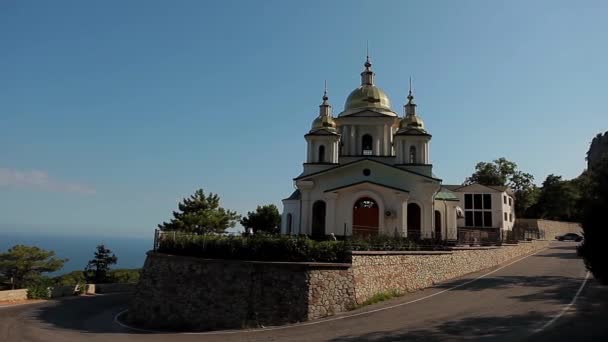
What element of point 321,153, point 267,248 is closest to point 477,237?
point 321,153

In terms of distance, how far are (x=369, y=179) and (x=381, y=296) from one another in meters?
11.6

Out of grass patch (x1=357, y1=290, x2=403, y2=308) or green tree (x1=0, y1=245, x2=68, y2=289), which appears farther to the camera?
green tree (x1=0, y1=245, x2=68, y2=289)

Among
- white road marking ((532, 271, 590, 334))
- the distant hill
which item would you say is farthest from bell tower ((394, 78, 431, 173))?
the distant hill

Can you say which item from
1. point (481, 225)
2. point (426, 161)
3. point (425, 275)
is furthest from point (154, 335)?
point (481, 225)

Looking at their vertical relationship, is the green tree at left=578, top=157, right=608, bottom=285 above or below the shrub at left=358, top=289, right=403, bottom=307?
above

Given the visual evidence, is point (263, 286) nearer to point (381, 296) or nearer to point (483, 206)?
point (381, 296)

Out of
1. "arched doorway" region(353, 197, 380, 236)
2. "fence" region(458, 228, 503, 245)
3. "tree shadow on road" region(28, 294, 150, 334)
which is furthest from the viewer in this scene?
"arched doorway" region(353, 197, 380, 236)

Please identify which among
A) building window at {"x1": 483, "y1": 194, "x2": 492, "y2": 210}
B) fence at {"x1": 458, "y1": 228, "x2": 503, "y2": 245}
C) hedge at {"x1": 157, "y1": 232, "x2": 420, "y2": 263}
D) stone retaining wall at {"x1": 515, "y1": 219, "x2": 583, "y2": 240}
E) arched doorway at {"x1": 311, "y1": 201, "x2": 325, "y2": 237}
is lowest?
hedge at {"x1": 157, "y1": 232, "x2": 420, "y2": 263}

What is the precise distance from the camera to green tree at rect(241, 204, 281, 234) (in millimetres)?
51062

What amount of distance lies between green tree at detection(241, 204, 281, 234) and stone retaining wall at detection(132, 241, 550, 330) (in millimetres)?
26375

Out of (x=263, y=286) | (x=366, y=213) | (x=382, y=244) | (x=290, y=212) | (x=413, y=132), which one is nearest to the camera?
(x=263, y=286)

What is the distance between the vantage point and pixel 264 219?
168ft

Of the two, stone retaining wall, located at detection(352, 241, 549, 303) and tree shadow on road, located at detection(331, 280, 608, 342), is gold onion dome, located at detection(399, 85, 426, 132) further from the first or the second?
tree shadow on road, located at detection(331, 280, 608, 342)

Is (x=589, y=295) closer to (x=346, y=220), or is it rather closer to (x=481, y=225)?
(x=346, y=220)
